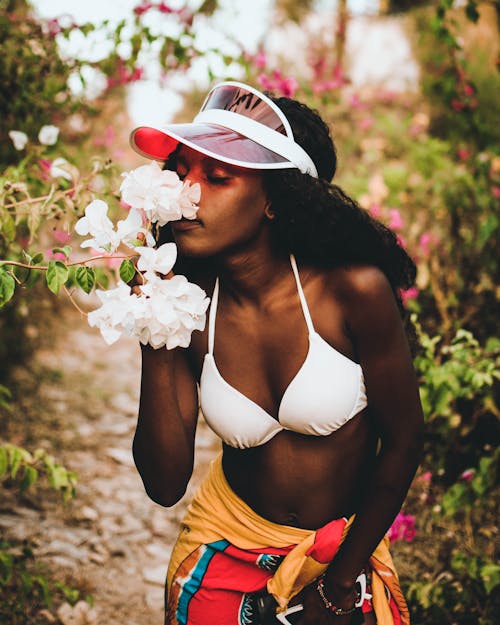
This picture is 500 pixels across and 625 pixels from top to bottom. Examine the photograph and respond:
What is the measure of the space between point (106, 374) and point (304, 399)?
449 cm

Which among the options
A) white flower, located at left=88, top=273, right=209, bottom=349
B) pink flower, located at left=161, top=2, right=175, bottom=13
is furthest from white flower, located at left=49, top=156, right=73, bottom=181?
pink flower, located at left=161, top=2, right=175, bottom=13

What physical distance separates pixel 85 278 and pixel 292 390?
578 mm

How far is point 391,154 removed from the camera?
8.05 meters

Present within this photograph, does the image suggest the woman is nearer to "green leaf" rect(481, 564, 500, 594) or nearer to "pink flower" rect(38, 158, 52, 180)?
"green leaf" rect(481, 564, 500, 594)

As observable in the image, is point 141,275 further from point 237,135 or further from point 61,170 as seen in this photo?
point 61,170

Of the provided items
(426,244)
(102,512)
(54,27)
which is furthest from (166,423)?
(426,244)

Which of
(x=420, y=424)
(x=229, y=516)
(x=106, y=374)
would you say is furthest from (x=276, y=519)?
(x=106, y=374)

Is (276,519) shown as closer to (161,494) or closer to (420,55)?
(161,494)

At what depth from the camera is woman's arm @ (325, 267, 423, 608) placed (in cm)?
165

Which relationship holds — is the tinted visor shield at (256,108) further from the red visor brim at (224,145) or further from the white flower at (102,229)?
the white flower at (102,229)

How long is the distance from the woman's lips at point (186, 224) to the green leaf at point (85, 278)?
241 millimetres

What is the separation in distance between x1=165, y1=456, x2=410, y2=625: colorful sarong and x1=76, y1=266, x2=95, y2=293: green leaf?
2.53 feet

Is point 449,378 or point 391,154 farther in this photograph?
point 391,154

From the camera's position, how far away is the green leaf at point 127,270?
1436 millimetres
